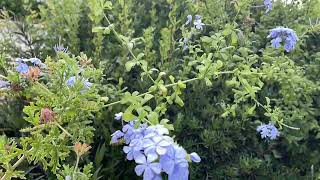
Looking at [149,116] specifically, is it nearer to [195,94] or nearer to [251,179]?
[195,94]

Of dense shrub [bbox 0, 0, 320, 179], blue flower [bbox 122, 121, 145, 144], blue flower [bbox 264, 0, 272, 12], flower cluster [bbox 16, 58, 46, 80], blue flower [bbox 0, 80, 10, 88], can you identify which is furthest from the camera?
blue flower [bbox 264, 0, 272, 12]

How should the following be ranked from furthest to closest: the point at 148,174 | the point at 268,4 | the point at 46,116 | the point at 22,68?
the point at 268,4 < the point at 22,68 < the point at 46,116 < the point at 148,174

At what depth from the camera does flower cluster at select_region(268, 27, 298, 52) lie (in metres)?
2.35

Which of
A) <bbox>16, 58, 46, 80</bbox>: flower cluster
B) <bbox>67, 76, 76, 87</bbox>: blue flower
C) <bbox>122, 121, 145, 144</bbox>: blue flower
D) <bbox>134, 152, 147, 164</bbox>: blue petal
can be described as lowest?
<bbox>122, 121, 145, 144</bbox>: blue flower

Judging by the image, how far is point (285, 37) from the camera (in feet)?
7.80

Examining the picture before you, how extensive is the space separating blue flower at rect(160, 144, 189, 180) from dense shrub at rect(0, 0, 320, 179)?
1.48 feet

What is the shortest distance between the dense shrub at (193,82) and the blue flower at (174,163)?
1.48 ft

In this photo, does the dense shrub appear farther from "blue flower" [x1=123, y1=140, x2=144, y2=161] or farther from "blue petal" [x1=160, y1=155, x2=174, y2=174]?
"blue petal" [x1=160, y1=155, x2=174, y2=174]

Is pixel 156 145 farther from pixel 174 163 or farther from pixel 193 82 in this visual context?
pixel 193 82

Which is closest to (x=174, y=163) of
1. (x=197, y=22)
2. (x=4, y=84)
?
(x=4, y=84)

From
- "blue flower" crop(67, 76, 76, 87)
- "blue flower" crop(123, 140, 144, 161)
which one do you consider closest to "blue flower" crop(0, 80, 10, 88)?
"blue flower" crop(67, 76, 76, 87)

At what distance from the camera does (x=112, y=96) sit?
2252 mm

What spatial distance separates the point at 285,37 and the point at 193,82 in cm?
44

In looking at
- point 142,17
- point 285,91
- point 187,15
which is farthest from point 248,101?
point 142,17
